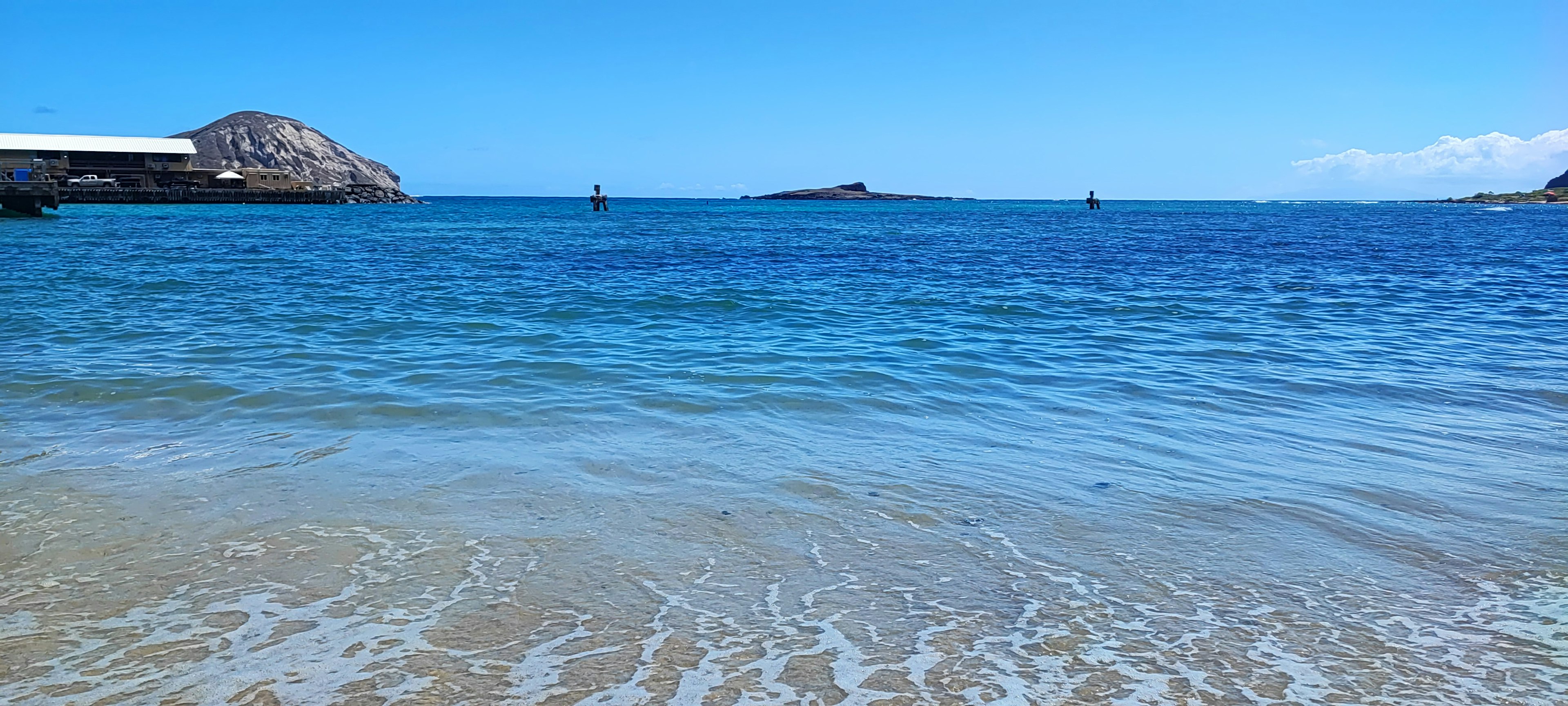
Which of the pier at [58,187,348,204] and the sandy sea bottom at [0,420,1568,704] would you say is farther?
the pier at [58,187,348,204]

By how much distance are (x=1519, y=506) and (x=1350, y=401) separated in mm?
3077

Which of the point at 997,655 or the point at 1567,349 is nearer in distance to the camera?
the point at 997,655

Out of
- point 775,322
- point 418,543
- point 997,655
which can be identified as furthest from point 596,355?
point 997,655

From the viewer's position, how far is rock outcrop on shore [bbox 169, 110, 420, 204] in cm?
13750

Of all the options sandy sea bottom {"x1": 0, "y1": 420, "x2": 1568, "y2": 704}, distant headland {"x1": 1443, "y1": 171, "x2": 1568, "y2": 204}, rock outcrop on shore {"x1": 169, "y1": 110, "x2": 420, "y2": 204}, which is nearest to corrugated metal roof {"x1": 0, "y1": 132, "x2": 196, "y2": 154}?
rock outcrop on shore {"x1": 169, "y1": 110, "x2": 420, "y2": 204}

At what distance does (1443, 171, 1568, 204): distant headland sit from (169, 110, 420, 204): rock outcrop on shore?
17177cm

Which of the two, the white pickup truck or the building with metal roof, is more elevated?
the building with metal roof

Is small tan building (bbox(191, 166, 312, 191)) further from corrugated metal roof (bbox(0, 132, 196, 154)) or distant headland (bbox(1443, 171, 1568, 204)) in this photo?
distant headland (bbox(1443, 171, 1568, 204))

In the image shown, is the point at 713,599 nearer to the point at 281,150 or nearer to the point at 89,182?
the point at 89,182

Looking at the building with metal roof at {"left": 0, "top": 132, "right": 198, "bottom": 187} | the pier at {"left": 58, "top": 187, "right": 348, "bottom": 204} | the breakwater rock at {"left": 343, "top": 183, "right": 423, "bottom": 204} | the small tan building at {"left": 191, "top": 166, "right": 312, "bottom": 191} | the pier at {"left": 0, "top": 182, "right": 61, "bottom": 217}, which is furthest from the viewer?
the breakwater rock at {"left": 343, "top": 183, "right": 423, "bottom": 204}

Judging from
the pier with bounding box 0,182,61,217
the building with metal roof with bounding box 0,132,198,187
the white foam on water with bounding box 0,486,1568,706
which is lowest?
the white foam on water with bounding box 0,486,1568,706

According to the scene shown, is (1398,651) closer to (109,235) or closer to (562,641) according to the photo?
(562,641)

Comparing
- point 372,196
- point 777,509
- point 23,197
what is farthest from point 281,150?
point 777,509

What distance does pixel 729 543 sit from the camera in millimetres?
4734
